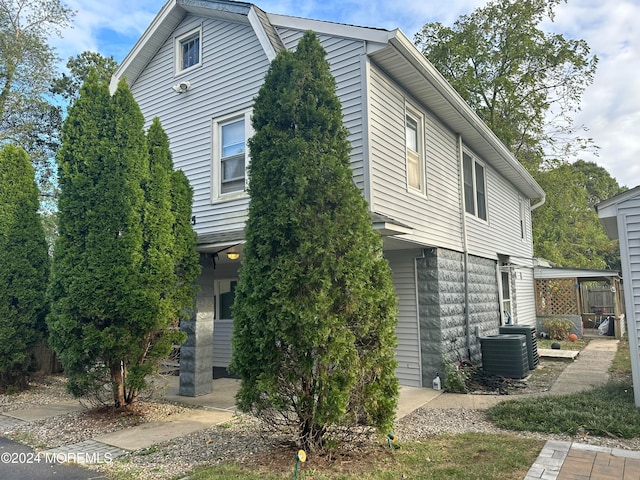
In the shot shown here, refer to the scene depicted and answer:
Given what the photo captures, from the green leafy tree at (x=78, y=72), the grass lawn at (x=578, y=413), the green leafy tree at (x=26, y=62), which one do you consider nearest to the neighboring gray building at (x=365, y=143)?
the grass lawn at (x=578, y=413)

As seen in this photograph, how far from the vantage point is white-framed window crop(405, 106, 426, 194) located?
26.2 feet

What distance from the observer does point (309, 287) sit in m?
4.16

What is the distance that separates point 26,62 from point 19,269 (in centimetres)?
1479

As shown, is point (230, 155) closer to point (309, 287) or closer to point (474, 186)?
point (309, 287)

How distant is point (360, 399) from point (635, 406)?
158 inches

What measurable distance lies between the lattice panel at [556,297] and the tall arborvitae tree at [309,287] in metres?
14.9

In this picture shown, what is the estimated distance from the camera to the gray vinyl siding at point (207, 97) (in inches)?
307

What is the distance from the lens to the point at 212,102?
8.32 meters

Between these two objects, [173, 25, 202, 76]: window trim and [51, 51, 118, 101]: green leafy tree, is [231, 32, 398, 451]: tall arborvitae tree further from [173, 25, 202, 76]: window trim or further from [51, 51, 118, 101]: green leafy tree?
[51, 51, 118, 101]: green leafy tree

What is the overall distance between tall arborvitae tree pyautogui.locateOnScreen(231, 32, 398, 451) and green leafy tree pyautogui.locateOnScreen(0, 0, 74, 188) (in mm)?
18967

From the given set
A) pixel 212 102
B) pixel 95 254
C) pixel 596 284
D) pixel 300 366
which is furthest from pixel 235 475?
pixel 596 284

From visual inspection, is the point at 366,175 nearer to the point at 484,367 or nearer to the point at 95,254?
the point at 95,254

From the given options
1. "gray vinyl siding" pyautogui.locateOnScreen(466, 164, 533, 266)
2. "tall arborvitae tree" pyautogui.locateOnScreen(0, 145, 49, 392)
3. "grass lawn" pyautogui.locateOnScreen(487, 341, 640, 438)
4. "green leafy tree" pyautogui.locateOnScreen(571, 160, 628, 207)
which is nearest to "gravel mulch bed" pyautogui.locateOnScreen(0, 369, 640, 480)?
"grass lawn" pyautogui.locateOnScreen(487, 341, 640, 438)

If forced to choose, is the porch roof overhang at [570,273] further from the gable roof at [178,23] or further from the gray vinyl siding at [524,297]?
the gable roof at [178,23]
